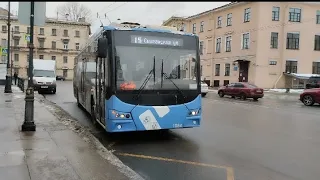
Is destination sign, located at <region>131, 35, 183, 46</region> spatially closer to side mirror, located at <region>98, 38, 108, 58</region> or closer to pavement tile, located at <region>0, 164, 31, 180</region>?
side mirror, located at <region>98, 38, 108, 58</region>

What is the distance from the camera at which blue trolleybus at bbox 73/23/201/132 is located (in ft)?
27.9

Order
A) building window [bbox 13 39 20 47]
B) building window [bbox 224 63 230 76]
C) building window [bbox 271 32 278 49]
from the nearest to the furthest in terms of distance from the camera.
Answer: building window [bbox 271 32 278 49], building window [bbox 224 63 230 76], building window [bbox 13 39 20 47]

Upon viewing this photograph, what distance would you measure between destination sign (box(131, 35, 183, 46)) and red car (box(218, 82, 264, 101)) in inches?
794

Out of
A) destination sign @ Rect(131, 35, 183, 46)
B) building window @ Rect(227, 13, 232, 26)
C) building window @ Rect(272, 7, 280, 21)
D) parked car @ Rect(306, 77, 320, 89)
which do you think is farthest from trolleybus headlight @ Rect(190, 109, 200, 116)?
building window @ Rect(227, 13, 232, 26)

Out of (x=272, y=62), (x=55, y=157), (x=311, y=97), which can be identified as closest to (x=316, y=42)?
(x=272, y=62)

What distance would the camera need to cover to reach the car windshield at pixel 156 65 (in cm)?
859

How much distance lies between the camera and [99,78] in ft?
32.0

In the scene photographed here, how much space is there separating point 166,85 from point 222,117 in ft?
21.4

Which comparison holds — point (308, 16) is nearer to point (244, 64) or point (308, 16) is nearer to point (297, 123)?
point (244, 64)

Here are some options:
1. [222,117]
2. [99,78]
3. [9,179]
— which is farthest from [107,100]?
[222,117]

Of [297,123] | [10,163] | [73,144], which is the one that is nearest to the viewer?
[10,163]

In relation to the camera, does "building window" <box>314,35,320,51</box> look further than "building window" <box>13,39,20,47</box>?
No

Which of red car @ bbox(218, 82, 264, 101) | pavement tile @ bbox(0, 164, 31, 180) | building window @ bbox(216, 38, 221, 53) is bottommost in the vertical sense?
pavement tile @ bbox(0, 164, 31, 180)

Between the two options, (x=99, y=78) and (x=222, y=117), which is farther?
(x=222, y=117)
